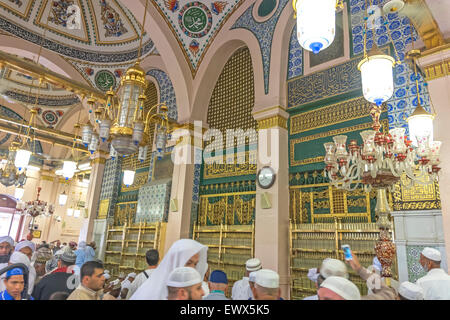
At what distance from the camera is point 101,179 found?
8.39m

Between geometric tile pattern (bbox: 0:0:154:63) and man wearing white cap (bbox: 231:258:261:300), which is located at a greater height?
geometric tile pattern (bbox: 0:0:154:63)

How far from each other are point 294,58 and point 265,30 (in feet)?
2.56

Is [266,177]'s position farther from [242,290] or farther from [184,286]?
[184,286]

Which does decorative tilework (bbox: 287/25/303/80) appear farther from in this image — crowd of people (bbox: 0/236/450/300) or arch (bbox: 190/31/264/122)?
crowd of people (bbox: 0/236/450/300)

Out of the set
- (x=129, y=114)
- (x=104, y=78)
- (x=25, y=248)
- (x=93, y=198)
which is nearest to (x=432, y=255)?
(x=129, y=114)

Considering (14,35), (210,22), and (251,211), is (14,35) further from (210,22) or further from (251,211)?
(251,211)

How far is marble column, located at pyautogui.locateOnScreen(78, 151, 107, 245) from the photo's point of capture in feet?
26.1

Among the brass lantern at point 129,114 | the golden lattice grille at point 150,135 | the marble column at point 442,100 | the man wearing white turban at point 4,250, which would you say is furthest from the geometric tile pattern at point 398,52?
the golden lattice grille at point 150,135

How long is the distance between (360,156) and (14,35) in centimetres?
808

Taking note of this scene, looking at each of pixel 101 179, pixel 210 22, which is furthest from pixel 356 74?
pixel 101 179

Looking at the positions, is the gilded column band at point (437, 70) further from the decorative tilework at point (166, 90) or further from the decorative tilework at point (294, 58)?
the decorative tilework at point (166, 90)

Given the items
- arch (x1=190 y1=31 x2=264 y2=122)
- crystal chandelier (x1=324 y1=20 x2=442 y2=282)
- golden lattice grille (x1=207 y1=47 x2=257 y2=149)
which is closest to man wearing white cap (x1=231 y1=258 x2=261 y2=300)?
crystal chandelier (x1=324 y1=20 x2=442 y2=282)

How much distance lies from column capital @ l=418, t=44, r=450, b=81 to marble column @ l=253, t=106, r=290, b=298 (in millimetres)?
2121
